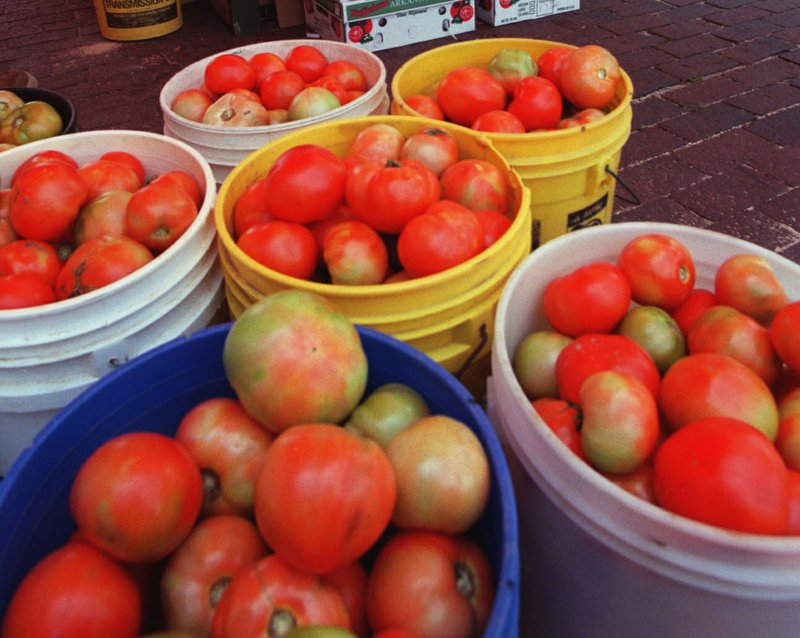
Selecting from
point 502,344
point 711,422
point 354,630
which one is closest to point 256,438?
point 354,630

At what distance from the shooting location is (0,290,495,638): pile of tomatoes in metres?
0.79

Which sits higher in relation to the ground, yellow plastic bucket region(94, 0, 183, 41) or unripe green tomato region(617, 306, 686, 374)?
unripe green tomato region(617, 306, 686, 374)

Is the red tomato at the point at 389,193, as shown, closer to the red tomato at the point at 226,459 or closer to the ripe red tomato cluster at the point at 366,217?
the ripe red tomato cluster at the point at 366,217

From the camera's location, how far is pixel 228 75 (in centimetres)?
→ 210

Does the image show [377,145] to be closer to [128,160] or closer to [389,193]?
[389,193]

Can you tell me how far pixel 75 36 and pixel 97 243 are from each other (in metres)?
3.99

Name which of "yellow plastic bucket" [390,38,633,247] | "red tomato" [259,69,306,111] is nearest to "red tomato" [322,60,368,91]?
"red tomato" [259,69,306,111]

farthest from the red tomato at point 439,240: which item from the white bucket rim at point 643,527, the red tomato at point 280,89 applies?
the red tomato at point 280,89

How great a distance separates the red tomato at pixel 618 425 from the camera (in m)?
0.98

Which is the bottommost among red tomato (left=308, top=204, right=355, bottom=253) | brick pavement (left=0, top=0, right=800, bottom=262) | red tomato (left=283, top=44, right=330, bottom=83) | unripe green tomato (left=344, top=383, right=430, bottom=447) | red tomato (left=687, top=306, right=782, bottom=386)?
brick pavement (left=0, top=0, right=800, bottom=262)

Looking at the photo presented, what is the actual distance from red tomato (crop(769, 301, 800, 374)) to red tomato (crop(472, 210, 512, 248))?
1.67ft

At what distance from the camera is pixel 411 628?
81cm

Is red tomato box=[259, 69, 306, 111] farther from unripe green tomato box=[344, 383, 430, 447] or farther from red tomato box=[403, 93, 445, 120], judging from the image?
unripe green tomato box=[344, 383, 430, 447]

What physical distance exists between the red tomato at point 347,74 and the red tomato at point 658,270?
119 centimetres
